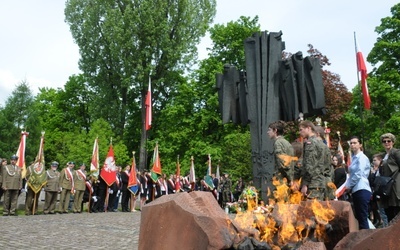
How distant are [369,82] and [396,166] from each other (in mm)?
26331

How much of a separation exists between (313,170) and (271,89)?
4175 millimetres

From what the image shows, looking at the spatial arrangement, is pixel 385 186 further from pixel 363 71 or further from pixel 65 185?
pixel 65 185

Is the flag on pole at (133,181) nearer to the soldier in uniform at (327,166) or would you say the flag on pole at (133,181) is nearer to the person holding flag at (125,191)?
the person holding flag at (125,191)

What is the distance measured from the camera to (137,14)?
3150 cm

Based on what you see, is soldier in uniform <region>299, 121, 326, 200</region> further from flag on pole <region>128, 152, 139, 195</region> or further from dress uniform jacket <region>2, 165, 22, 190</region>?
flag on pole <region>128, 152, 139, 195</region>

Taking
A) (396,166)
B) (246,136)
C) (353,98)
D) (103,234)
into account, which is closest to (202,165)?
(246,136)

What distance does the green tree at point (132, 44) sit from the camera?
3173cm

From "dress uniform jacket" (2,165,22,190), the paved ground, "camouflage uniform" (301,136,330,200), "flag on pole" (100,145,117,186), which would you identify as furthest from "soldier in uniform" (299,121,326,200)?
"flag on pole" (100,145,117,186)

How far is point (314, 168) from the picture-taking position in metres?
5.99

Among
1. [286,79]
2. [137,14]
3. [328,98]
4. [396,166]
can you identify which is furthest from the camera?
[328,98]

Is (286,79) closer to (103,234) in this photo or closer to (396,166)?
(396,166)

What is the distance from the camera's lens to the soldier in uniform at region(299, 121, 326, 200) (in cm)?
595

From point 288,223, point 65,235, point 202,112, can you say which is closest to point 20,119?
point 202,112

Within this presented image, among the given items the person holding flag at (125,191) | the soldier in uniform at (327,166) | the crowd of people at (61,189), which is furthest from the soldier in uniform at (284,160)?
the person holding flag at (125,191)
